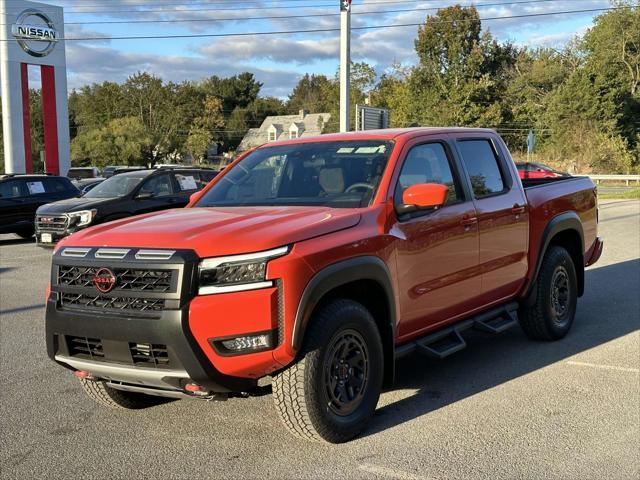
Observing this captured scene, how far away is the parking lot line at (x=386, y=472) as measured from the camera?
11.7 feet

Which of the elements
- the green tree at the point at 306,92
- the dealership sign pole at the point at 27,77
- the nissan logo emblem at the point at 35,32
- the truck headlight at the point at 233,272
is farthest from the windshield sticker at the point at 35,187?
the green tree at the point at 306,92

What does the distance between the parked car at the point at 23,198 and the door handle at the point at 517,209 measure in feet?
45.8

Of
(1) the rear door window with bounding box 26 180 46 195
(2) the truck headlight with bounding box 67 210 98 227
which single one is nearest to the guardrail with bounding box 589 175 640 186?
(1) the rear door window with bounding box 26 180 46 195

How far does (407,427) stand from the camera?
14.1 feet

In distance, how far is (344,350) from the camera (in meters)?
4.03

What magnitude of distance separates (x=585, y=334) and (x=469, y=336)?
116 cm

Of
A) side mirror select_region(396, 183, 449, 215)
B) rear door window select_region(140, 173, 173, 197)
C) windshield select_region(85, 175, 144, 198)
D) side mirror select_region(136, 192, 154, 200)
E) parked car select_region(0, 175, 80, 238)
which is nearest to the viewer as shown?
side mirror select_region(396, 183, 449, 215)

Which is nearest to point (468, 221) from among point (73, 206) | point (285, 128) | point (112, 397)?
point (112, 397)

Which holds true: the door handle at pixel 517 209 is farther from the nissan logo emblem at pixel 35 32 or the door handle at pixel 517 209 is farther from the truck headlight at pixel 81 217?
the nissan logo emblem at pixel 35 32

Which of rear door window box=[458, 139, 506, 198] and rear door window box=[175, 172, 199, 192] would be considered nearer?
rear door window box=[458, 139, 506, 198]

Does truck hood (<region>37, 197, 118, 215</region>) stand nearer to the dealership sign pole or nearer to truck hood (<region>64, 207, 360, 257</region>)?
truck hood (<region>64, 207, 360, 257</region>)

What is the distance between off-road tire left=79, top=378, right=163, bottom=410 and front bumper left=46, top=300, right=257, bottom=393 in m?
0.63

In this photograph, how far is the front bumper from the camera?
3.51 m

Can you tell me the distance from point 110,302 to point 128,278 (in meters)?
0.18
